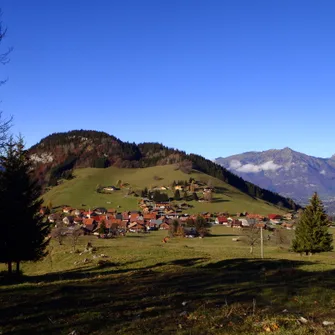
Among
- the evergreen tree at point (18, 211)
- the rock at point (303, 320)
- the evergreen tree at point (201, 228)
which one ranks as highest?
the evergreen tree at point (18, 211)

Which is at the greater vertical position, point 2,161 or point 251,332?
point 2,161

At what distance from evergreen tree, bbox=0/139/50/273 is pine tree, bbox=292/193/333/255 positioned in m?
35.6

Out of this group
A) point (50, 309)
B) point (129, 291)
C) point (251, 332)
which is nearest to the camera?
point (251, 332)

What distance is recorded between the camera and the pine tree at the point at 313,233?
47.6 metres

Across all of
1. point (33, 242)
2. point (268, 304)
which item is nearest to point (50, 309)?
point (268, 304)

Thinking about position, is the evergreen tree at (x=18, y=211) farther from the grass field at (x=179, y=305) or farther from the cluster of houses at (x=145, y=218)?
the cluster of houses at (x=145, y=218)

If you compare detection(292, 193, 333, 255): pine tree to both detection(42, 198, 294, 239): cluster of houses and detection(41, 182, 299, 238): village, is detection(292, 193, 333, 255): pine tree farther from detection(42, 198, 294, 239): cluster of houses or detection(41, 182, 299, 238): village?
detection(42, 198, 294, 239): cluster of houses

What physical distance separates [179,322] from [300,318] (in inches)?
138

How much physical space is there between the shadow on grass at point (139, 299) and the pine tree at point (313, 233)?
3171cm

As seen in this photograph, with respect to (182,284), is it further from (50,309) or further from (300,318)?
(300,318)

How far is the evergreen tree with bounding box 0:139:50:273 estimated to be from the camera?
2715 centimetres

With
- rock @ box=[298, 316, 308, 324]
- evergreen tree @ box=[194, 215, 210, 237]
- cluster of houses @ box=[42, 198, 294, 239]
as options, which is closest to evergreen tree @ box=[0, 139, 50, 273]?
rock @ box=[298, 316, 308, 324]

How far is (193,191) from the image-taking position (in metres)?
192

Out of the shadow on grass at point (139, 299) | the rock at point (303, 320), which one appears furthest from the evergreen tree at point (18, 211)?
the rock at point (303, 320)
